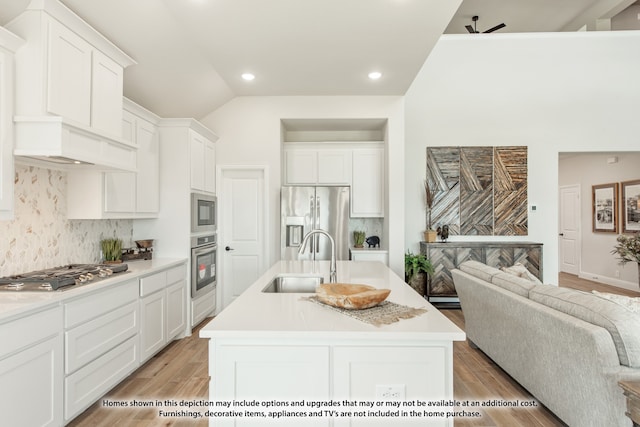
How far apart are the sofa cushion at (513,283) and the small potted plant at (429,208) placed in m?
2.39

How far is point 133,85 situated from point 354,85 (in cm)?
234

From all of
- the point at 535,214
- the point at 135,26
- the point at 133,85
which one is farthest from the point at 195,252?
the point at 535,214

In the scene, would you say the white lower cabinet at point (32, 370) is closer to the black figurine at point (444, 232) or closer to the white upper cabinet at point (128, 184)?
the white upper cabinet at point (128, 184)

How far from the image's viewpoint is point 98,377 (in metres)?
2.45

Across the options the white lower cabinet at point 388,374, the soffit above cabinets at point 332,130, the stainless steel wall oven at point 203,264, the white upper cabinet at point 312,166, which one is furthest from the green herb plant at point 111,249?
the white lower cabinet at point 388,374

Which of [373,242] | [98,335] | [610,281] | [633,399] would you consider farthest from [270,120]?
[610,281]

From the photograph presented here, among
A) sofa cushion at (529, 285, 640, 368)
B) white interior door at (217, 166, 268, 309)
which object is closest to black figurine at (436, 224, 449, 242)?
white interior door at (217, 166, 268, 309)

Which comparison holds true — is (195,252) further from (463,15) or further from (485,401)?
(463,15)

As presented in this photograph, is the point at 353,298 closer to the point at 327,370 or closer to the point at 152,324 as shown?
the point at 327,370

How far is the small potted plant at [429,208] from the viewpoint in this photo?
5375 mm

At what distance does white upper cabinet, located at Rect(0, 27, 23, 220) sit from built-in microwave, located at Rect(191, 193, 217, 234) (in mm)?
2001

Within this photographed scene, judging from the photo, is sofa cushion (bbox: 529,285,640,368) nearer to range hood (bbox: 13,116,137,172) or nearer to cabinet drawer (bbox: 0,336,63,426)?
cabinet drawer (bbox: 0,336,63,426)

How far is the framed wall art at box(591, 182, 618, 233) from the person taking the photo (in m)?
6.60

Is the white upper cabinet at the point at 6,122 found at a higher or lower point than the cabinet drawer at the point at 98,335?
higher
